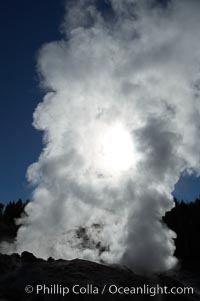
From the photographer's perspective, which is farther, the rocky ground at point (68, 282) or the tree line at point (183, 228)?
the tree line at point (183, 228)

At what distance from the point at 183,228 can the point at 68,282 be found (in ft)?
86.9

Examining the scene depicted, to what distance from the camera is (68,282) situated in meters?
15.3

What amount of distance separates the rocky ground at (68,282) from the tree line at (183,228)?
59.8 ft

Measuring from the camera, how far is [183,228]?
38.8 metres

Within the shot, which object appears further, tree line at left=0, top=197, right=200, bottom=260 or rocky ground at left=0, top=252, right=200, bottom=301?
tree line at left=0, top=197, right=200, bottom=260

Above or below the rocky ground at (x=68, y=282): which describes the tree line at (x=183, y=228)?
above

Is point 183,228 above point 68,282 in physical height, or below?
above

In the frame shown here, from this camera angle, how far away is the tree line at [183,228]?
117 ft

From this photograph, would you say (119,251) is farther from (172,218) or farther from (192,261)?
(172,218)

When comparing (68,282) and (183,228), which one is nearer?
(68,282)

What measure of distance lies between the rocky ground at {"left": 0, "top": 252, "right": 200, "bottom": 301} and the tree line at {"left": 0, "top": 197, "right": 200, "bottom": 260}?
59.8 ft

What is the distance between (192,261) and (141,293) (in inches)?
817

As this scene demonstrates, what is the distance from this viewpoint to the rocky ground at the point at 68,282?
1443 cm

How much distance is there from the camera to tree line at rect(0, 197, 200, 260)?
35.7 m
